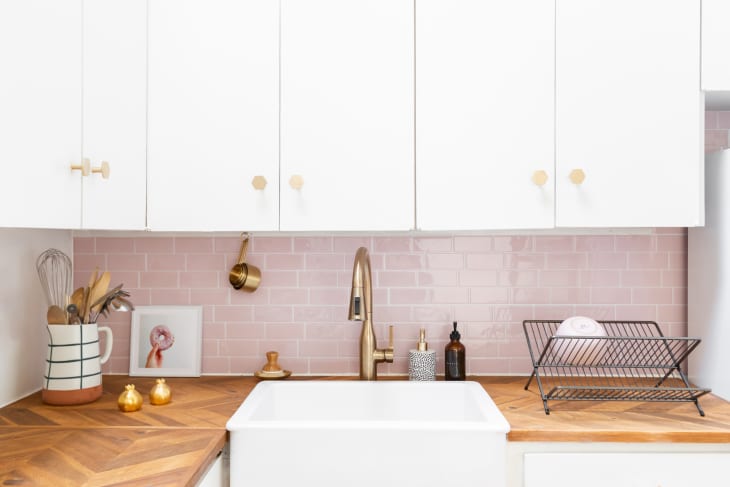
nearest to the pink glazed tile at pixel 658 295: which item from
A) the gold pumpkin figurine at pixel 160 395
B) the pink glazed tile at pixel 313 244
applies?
the pink glazed tile at pixel 313 244

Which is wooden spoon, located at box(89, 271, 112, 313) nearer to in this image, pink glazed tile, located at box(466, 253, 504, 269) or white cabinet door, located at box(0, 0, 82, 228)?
white cabinet door, located at box(0, 0, 82, 228)

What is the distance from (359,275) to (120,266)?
0.87 metres

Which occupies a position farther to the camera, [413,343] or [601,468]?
[413,343]

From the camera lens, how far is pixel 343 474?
144cm

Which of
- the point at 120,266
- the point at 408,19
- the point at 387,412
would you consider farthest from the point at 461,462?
the point at 120,266

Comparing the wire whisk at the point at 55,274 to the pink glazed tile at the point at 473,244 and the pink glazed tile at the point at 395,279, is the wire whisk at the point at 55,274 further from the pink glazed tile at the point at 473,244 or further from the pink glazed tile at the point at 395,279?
the pink glazed tile at the point at 473,244

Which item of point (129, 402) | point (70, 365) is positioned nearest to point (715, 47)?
point (129, 402)

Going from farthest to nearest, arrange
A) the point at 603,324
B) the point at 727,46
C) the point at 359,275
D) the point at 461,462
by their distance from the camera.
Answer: the point at 603,324
the point at 359,275
the point at 727,46
the point at 461,462

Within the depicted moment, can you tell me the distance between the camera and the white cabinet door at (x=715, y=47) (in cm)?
166

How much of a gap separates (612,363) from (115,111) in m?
1.59

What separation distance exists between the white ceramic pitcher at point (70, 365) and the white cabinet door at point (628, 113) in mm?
1376

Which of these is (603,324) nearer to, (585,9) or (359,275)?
(359,275)

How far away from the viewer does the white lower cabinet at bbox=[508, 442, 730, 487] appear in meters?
1.44

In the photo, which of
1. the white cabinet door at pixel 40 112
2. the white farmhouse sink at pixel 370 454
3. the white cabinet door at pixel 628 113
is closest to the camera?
the white cabinet door at pixel 40 112
